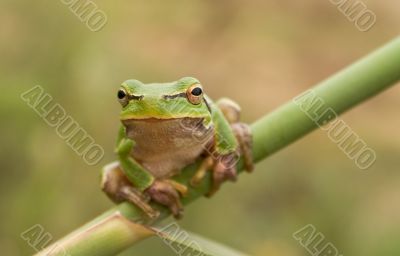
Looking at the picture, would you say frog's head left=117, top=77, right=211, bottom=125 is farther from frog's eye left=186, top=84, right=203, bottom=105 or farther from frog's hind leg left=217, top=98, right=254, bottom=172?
frog's hind leg left=217, top=98, right=254, bottom=172

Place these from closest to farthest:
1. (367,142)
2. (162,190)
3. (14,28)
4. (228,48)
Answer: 1. (162,190)
2. (14,28)
3. (367,142)
4. (228,48)

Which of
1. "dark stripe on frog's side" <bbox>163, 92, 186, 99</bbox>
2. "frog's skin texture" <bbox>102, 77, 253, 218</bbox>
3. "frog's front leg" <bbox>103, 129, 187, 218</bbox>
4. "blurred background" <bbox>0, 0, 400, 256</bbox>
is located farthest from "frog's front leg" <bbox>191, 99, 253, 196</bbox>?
"blurred background" <bbox>0, 0, 400, 256</bbox>

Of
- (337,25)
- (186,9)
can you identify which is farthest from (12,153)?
(337,25)

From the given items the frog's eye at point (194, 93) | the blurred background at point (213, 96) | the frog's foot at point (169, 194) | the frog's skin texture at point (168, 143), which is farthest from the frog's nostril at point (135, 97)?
the blurred background at point (213, 96)

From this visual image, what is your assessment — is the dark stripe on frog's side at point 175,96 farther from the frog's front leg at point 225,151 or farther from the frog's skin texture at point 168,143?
the frog's front leg at point 225,151

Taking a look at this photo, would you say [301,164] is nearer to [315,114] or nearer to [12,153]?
[12,153]
